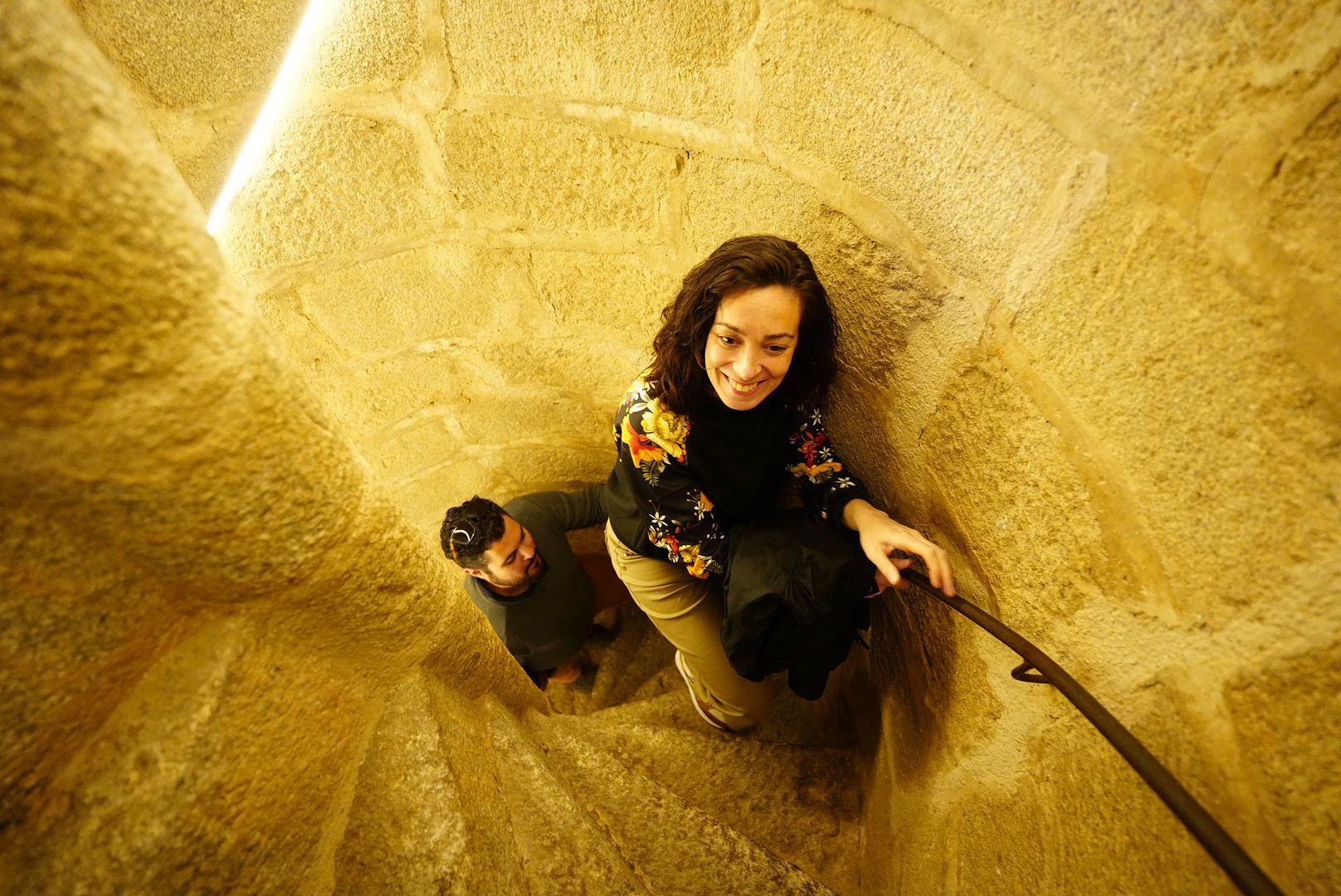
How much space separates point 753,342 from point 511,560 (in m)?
1.43

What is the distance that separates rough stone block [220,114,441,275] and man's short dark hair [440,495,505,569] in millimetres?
921

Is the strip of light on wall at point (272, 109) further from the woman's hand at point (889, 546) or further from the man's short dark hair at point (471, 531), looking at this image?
the woman's hand at point (889, 546)

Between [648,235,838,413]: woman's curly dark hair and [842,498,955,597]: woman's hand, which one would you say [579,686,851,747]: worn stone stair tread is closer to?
[842,498,955,597]: woman's hand

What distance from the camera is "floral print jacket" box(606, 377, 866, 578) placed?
1265 millimetres

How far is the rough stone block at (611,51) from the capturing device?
0.99 meters

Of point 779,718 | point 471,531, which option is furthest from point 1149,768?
point 471,531

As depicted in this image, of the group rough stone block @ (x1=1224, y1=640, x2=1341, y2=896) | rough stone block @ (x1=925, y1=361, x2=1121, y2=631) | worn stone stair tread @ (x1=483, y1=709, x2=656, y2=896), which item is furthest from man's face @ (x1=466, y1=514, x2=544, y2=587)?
rough stone block @ (x1=1224, y1=640, x2=1341, y2=896)

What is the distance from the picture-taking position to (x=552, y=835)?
104cm

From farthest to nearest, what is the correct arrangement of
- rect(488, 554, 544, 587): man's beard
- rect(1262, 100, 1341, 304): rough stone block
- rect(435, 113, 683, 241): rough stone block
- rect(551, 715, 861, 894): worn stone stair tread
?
rect(488, 554, 544, 587): man's beard → rect(551, 715, 861, 894): worn stone stair tread → rect(435, 113, 683, 241): rough stone block → rect(1262, 100, 1341, 304): rough stone block

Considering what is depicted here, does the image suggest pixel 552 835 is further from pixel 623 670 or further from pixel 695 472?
pixel 623 670

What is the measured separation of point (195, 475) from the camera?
0.62 m

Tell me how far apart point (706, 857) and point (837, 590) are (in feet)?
2.05

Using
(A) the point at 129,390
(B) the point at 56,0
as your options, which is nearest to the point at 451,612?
(A) the point at 129,390

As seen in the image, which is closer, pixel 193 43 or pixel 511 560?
pixel 193 43
